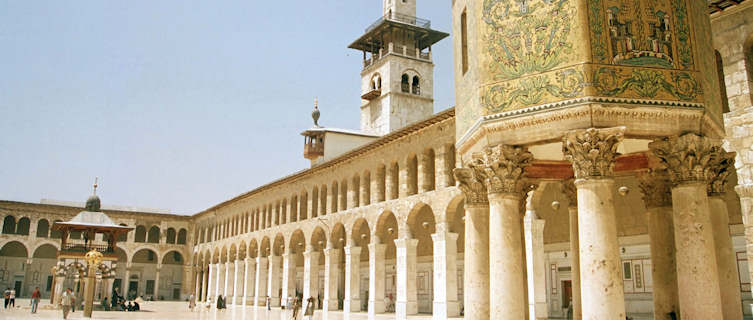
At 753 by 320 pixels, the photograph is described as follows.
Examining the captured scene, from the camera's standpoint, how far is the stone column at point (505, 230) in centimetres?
718

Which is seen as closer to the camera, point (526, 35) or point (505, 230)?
point (505, 230)

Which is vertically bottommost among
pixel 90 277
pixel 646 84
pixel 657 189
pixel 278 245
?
pixel 90 277

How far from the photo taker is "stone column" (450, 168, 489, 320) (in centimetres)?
795

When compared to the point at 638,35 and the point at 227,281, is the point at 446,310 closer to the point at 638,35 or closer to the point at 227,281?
the point at 638,35

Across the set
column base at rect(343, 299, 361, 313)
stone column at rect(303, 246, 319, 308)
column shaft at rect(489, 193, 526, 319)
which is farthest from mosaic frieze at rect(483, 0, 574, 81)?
stone column at rect(303, 246, 319, 308)

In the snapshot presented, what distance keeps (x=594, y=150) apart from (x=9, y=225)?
166 ft

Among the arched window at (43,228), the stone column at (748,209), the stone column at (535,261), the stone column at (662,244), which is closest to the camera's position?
the stone column at (662,244)

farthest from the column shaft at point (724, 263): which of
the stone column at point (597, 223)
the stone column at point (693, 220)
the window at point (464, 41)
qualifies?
the window at point (464, 41)

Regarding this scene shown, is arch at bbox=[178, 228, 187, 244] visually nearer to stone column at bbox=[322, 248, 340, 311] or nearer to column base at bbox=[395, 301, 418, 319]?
stone column at bbox=[322, 248, 340, 311]

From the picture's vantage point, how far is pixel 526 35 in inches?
299

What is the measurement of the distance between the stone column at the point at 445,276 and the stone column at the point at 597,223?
583 inches

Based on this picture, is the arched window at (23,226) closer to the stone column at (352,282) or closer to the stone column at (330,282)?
the stone column at (330,282)

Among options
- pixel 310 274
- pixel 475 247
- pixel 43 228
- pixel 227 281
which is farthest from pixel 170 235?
pixel 475 247

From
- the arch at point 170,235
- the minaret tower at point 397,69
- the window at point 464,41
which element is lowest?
the window at point 464,41
